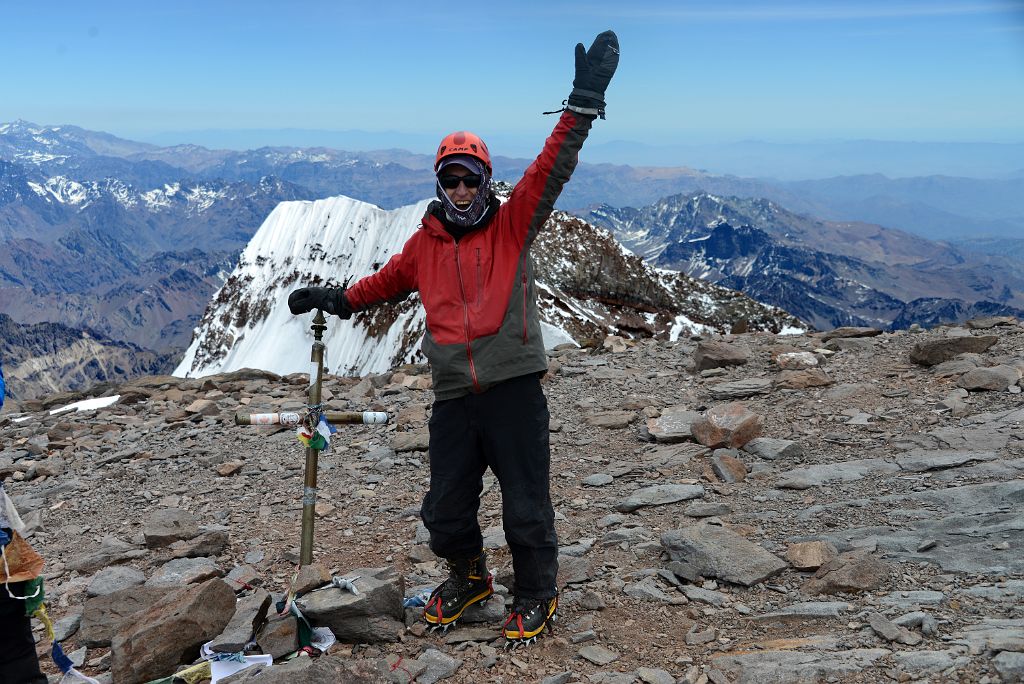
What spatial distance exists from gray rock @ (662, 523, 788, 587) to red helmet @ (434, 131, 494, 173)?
376 cm

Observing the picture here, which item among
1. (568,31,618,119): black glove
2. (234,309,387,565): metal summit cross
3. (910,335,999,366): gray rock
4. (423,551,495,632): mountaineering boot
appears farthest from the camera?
(910,335,999,366): gray rock

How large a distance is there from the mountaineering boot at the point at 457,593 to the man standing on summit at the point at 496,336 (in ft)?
1.33

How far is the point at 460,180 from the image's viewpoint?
16.9ft

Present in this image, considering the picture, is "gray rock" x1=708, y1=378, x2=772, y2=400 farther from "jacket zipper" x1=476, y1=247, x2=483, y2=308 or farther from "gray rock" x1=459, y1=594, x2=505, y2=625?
"jacket zipper" x1=476, y1=247, x2=483, y2=308

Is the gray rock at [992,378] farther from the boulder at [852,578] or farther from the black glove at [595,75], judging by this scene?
the black glove at [595,75]

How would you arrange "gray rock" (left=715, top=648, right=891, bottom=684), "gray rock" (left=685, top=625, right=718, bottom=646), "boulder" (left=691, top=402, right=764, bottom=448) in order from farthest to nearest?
"boulder" (left=691, top=402, right=764, bottom=448), "gray rock" (left=685, top=625, right=718, bottom=646), "gray rock" (left=715, top=648, right=891, bottom=684)

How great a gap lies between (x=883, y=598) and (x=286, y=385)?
40.9 ft

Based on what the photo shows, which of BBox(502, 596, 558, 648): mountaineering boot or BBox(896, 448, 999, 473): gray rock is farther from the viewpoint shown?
BBox(896, 448, 999, 473): gray rock

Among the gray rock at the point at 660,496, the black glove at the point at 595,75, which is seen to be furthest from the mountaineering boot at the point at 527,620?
the black glove at the point at 595,75

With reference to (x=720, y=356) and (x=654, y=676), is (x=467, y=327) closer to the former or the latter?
(x=654, y=676)

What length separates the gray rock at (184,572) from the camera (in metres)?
6.93

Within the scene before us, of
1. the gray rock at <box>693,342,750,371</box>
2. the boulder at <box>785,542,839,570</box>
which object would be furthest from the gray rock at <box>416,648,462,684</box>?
the gray rock at <box>693,342,750,371</box>

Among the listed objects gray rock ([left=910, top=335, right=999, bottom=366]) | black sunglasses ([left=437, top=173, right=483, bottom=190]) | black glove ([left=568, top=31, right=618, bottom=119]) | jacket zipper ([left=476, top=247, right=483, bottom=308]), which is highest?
black glove ([left=568, top=31, right=618, bottom=119])

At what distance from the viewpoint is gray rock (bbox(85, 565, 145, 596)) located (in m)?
6.91
